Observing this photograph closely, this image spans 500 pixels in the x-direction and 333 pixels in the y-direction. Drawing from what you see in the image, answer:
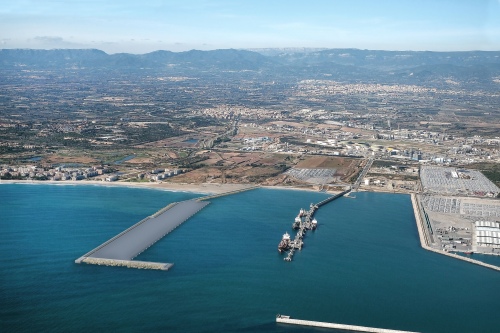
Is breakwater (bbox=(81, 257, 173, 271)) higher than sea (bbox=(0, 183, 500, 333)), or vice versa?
breakwater (bbox=(81, 257, 173, 271))

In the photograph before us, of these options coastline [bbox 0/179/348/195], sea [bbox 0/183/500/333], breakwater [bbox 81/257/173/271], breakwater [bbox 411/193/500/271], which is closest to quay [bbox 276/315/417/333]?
sea [bbox 0/183/500/333]

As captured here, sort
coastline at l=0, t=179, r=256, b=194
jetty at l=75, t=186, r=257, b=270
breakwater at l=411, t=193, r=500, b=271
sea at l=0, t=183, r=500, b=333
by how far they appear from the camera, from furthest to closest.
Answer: coastline at l=0, t=179, r=256, b=194
breakwater at l=411, t=193, r=500, b=271
jetty at l=75, t=186, r=257, b=270
sea at l=0, t=183, r=500, b=333

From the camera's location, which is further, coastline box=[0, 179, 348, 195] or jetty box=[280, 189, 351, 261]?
coastline box=[0, 179, 348, 195]

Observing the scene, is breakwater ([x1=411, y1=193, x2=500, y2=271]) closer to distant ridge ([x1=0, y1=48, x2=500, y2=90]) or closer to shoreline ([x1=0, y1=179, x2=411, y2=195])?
shoreline ([x1=0, y1=179, x2=411, y2=195])

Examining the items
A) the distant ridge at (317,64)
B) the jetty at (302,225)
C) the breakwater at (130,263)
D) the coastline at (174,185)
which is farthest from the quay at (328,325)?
the distant ridge at (317,64)

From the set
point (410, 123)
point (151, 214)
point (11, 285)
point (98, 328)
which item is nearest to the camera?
point (98, 328)

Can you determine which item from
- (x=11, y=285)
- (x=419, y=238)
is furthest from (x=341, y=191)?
(x=11, y=285)

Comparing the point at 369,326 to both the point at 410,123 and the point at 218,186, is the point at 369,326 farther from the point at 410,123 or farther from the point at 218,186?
the point at 410,123
